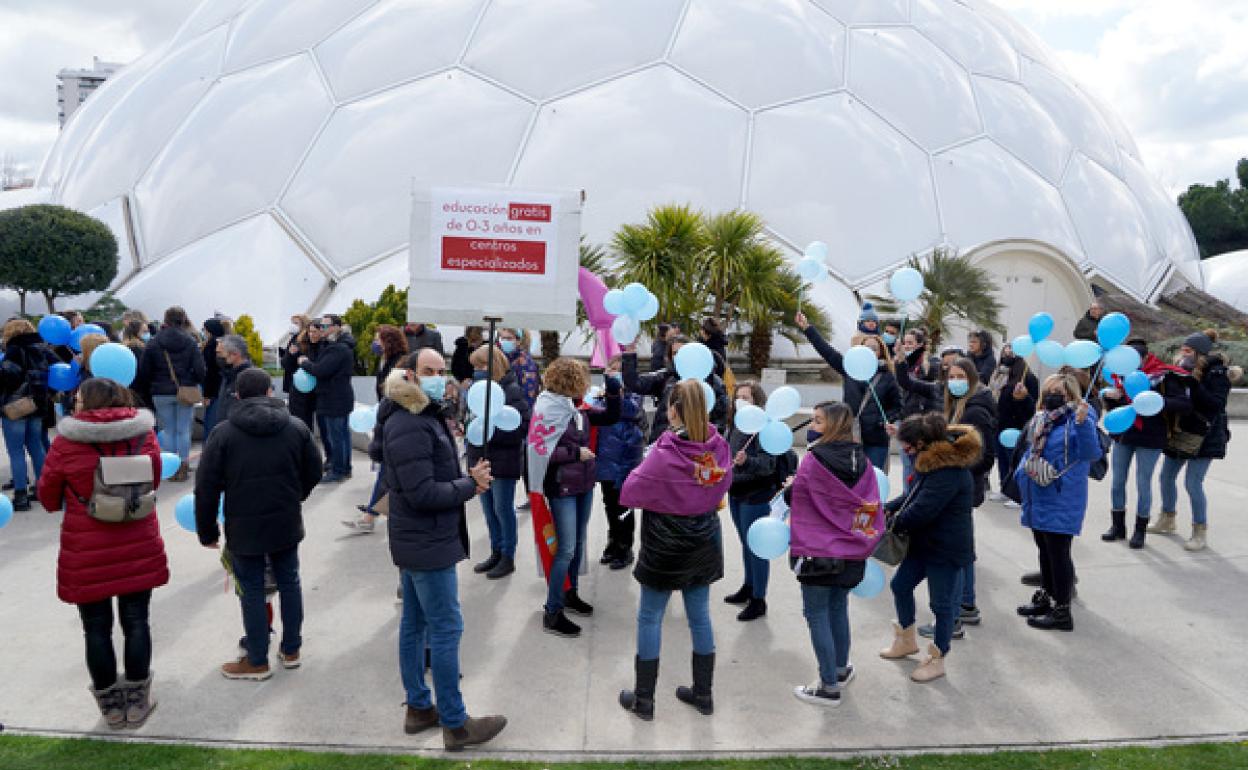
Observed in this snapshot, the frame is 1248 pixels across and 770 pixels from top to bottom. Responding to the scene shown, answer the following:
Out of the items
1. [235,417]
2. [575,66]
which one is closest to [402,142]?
[575,66]

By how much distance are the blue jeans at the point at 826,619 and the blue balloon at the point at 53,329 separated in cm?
650

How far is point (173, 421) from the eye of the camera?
7.79 m

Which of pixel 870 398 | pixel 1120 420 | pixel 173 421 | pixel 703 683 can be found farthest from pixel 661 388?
pixel 173 421

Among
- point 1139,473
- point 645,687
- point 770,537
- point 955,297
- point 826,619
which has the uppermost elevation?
point 955,297

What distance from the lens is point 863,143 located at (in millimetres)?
15656

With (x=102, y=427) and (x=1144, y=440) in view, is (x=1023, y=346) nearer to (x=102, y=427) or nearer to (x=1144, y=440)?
(x=1144, y=440)

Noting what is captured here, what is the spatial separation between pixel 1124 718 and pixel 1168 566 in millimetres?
2799

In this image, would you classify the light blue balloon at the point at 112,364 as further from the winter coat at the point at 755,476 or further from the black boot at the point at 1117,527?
the black boot at the point at 1117,527

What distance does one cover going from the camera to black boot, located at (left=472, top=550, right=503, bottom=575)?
5691mm

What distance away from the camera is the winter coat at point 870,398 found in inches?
227

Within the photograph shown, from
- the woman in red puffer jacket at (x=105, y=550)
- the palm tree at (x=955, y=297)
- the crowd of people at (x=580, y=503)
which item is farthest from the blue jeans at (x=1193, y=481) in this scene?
the woman in red puffer jacket at (x=105, y=550)

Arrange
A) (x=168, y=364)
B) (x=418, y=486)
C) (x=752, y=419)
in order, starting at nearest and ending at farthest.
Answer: (x=418, y=486) → (x=752, y=419) → (x=168, y=364)

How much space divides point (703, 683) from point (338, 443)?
536cm

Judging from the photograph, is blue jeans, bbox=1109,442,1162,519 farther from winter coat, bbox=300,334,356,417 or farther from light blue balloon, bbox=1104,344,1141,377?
winter coat, bbox=300,334,356,417
